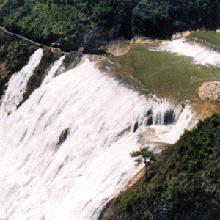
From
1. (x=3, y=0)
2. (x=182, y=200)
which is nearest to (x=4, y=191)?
(x=182, y=200)

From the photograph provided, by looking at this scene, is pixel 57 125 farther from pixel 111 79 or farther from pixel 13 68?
pixel 13 68

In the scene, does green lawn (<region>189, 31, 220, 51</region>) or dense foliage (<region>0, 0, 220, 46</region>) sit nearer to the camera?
green lawn (<region>189, 31, 220, 51</region>)

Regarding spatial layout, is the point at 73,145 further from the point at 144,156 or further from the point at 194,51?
the point at 194,51

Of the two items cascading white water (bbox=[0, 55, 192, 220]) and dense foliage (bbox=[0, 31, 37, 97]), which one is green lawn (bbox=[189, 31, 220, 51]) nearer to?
cascading white water (bbox=[0, 55, 192, 220])

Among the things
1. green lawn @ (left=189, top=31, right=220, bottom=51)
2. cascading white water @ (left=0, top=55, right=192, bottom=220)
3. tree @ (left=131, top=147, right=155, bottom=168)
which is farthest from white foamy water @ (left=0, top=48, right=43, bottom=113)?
tree @ (left=131, top=147, right=155, bottom=168)

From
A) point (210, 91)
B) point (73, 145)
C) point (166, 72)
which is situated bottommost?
point (73, 145)

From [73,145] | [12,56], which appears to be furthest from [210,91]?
[12,56]
